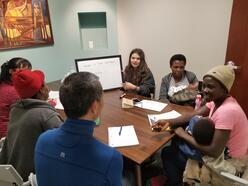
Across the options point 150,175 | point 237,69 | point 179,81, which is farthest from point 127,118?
point 237,69

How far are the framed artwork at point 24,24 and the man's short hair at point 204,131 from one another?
2631 mm

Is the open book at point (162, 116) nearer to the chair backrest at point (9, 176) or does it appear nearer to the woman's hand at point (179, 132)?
the woman's hand at point (179, 132)

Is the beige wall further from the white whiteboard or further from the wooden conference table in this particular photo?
the wooden conference table

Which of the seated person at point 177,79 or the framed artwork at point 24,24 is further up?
the framed artwork at point 24,24

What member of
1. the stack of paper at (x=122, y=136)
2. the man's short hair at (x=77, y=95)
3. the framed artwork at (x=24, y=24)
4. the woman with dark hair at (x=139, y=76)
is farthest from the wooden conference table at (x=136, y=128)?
the framed artwork at (x=24, y=24)

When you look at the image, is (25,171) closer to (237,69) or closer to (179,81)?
(179,81)

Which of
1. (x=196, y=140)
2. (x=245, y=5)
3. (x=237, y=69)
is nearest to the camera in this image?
(x=196, y=140)

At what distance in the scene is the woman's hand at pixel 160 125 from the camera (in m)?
1.58

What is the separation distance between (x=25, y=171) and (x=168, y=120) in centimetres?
105

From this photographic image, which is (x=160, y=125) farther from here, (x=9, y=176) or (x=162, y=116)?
(x=9, y=176)

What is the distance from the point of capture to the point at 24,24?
115 inches

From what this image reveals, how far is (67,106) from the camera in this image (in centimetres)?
78

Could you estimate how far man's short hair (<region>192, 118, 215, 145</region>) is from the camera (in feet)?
4.29

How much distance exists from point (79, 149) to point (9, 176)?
0.66 m
